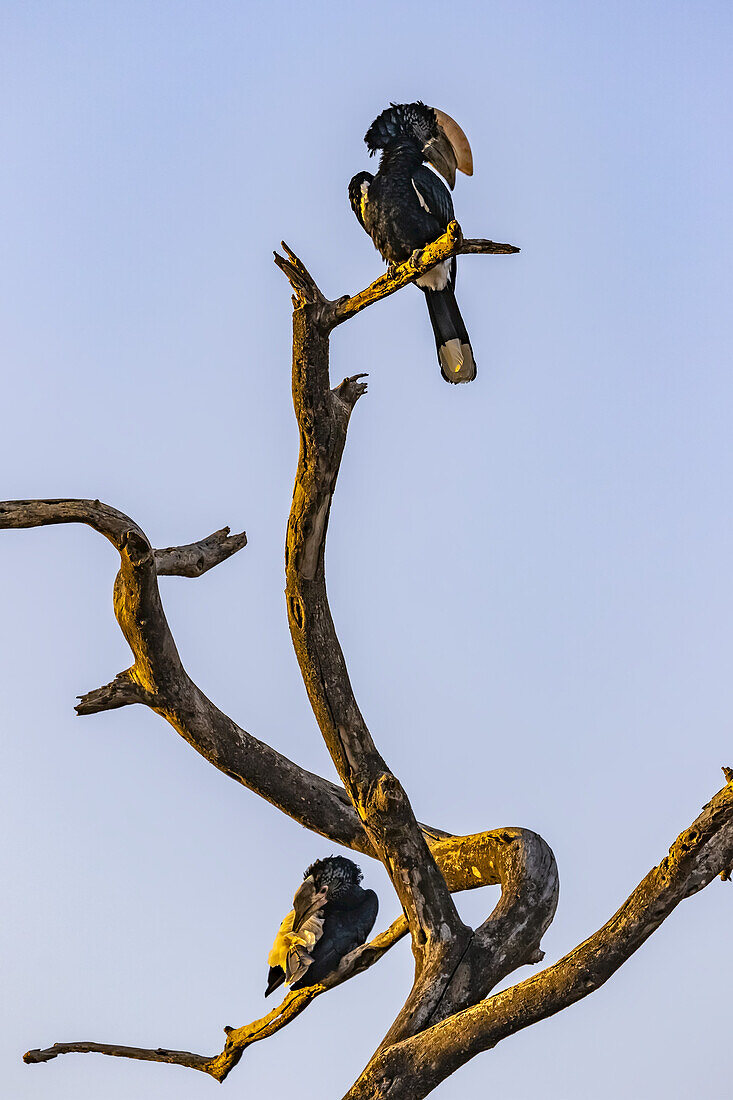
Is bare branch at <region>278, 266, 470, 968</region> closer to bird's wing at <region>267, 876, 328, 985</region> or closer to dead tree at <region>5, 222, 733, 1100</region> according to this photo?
dead tree at <region>5, 222, 733, 1100</region>

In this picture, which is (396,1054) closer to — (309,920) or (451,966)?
(451,966)

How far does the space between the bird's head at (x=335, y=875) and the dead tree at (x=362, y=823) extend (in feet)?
0.43

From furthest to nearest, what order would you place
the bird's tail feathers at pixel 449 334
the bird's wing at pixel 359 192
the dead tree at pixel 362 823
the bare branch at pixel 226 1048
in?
the bird's wing at pixel 359 192
the bird's tail feathers at pixel 449 334
the bare branch at pixel 226 1048
the dead tree at pixel 362 823

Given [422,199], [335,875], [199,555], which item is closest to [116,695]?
[199,555]

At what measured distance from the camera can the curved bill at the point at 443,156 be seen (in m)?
4.43

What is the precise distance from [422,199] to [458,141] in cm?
27

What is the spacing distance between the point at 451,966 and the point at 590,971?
584 mm

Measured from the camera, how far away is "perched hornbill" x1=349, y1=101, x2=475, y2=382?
4359 millimetres

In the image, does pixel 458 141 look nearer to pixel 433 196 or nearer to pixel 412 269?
pixel 433 196

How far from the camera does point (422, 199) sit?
4352mm

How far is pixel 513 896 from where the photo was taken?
11.1 ft

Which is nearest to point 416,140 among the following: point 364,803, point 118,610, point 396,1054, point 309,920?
point 118,610

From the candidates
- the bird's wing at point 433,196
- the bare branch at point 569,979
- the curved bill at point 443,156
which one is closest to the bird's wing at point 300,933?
the bare branch at point 569,979

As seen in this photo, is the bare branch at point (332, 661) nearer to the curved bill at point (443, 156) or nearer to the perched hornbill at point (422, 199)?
the perched hornbill at point (422, 199)
